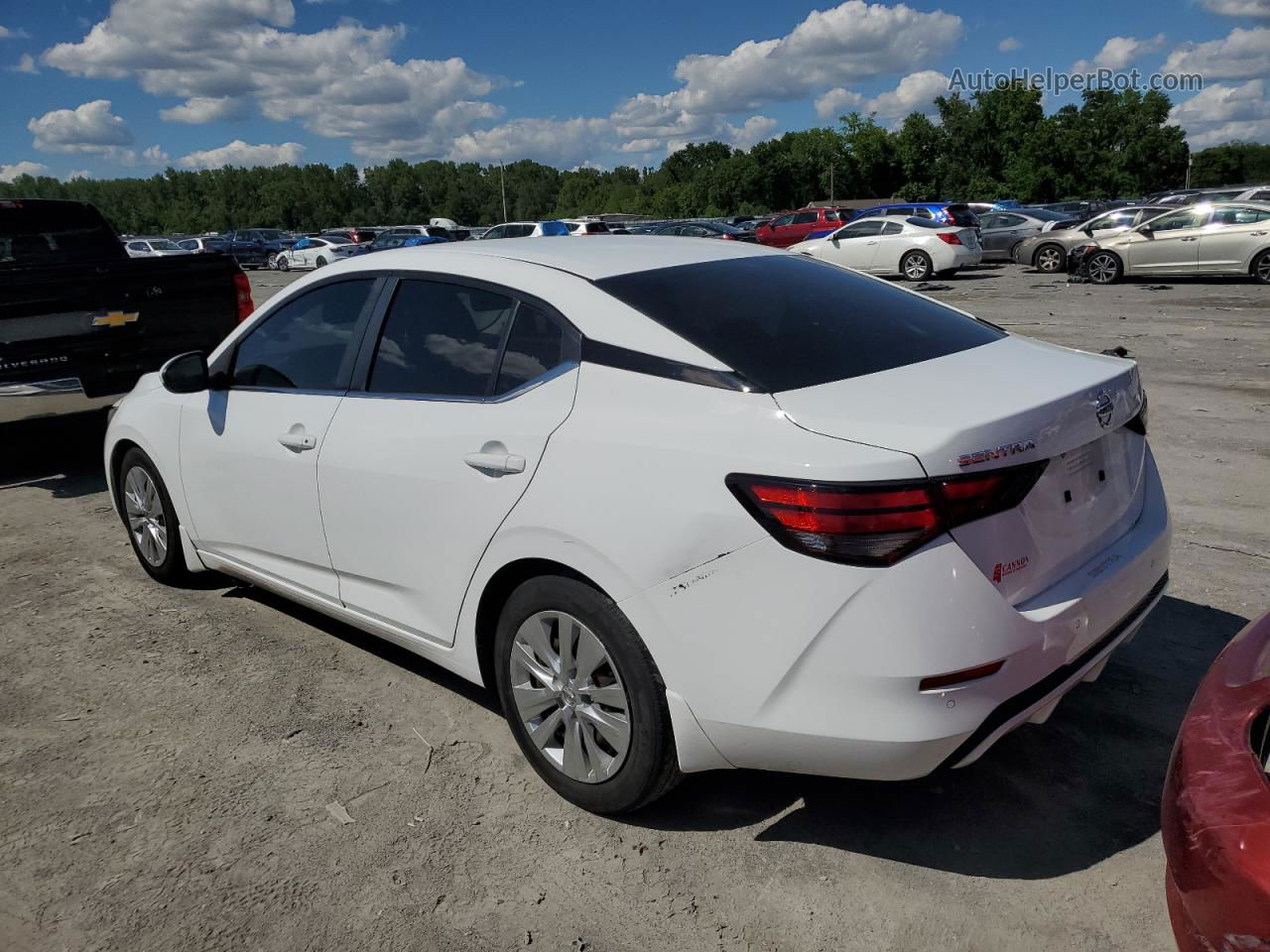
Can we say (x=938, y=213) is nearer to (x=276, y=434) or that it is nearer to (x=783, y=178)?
(x=276, y=434)

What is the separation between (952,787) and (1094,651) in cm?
64

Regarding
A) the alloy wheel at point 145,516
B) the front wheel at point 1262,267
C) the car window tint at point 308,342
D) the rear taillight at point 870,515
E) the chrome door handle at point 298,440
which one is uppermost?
the car window tint at point 308,342

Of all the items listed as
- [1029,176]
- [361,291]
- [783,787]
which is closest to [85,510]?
[361,291]

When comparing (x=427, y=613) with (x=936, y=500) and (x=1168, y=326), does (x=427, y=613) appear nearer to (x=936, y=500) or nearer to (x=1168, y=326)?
(x=936, y=500)

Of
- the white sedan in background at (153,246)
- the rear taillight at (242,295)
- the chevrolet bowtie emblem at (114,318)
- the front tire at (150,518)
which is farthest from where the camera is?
the white sedan in background at (153,246)

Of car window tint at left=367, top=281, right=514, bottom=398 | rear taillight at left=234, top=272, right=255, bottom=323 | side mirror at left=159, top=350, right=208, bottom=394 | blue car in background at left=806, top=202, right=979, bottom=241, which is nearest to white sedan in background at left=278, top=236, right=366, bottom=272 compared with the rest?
blue car in background at left=806, top=202, right=979, bottom=241

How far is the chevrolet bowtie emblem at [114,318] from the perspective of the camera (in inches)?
270

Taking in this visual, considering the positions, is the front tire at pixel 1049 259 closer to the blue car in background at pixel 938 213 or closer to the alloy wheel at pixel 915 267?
the blue car in background at pixel 938 213

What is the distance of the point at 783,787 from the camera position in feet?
10.3

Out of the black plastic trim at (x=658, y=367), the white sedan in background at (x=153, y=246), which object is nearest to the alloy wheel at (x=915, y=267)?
the black plastic trim at (x=658, y=367)

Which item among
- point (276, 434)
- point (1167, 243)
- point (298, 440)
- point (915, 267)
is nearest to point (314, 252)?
point (915, 267)

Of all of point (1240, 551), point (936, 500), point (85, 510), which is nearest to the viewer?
point (936, 500)

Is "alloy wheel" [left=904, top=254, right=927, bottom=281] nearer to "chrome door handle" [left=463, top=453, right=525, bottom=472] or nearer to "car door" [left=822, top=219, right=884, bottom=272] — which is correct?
"car door" [left=822, top=219, right=884, bottom=272]

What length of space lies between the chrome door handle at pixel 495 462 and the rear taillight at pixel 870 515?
85 centimetres
